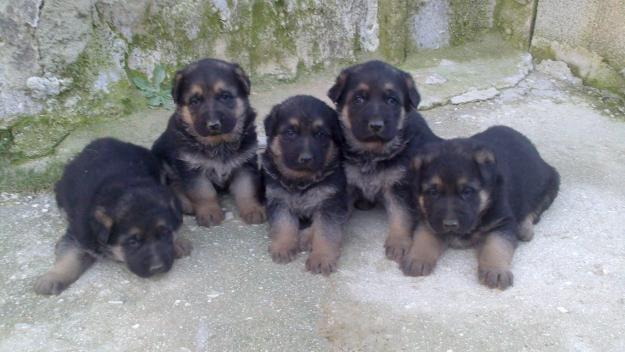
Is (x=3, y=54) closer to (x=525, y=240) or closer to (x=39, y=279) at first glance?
(x=39, y=279)

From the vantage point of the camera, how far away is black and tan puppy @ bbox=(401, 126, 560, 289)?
4.84 meters

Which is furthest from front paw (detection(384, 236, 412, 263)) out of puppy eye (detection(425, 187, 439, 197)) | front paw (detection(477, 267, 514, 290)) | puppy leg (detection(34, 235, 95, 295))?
puppy leg (detection(34, 235, 95, 295))

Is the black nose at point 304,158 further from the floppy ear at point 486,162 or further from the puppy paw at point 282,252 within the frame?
the floppy ear at point 486,162

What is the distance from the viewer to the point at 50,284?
495 cm

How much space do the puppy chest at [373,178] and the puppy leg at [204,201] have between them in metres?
1.30

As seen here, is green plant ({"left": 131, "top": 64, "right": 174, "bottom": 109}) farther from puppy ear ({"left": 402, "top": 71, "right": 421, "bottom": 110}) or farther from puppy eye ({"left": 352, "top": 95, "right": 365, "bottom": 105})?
puppy ear ({"left": 402, "top": 71, "right": 421, "bottom": 110})

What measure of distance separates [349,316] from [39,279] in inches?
96.6

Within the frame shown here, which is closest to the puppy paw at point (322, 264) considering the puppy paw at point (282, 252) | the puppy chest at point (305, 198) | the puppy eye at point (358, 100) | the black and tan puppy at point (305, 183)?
the black and tan puppy at point (305, 183)

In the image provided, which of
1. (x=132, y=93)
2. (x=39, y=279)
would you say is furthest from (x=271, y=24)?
(x=39, y=279)

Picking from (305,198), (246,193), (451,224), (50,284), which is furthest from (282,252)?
(50,284)

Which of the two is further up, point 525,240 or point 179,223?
point 179,223

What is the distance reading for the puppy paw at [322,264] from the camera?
5.14m

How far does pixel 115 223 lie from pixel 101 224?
0.36ft

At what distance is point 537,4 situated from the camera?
875 centimetres
